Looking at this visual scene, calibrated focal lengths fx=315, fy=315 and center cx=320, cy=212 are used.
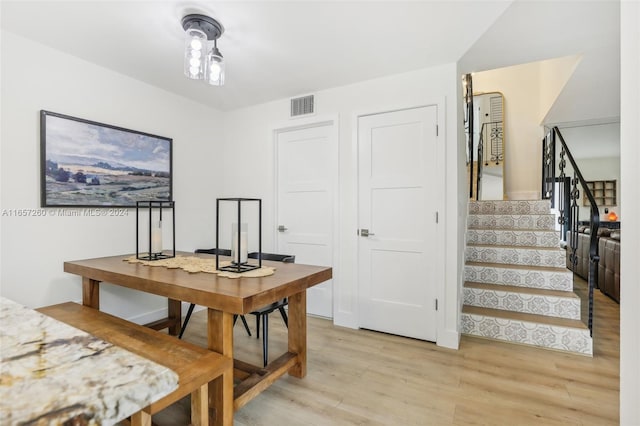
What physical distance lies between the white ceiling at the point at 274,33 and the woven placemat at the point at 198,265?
166cm

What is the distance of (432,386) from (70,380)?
221 centimetres

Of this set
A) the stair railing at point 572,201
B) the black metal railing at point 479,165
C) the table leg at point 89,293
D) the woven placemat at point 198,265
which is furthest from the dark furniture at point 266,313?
the black metal railing at point 479,165

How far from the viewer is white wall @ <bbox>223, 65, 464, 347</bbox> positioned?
2781 mm

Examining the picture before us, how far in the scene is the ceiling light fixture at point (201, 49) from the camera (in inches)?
81.3

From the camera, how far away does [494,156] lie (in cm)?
574

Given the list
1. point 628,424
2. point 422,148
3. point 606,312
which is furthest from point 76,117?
point 606,312

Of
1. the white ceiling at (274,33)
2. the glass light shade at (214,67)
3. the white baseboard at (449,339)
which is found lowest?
the white baseboard at (449,339)

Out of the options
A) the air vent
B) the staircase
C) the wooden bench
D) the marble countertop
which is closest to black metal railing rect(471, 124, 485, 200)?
the staircase

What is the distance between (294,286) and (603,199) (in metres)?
9.85

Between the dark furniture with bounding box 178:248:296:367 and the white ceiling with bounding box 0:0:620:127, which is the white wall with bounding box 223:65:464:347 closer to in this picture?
the white ceiling with bounding box 0:0:620:127

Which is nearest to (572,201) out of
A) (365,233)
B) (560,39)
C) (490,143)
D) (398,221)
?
(490,143)

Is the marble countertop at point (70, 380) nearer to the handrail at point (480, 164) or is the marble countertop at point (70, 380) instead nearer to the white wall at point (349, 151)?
the white wall at point (349, 151)

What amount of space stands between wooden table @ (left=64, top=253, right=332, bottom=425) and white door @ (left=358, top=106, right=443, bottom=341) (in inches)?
44.5

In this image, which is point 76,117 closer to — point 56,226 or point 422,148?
point 56,226
